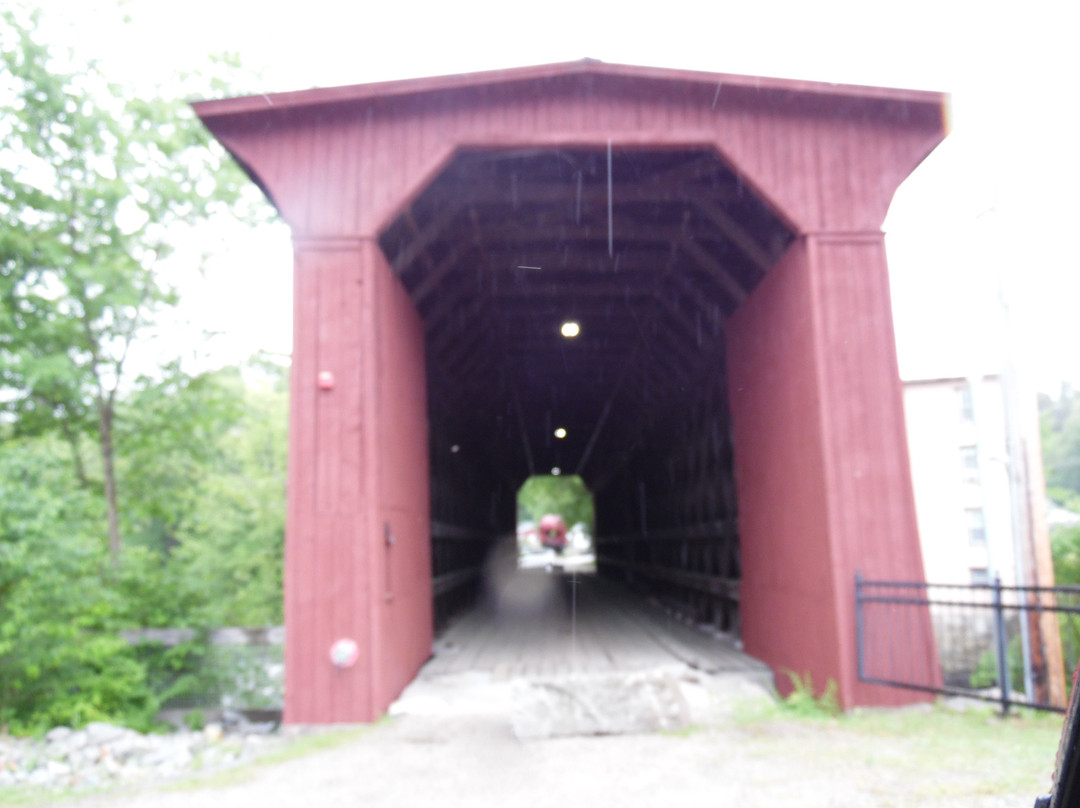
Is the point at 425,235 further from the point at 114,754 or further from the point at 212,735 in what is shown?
the point at 114,754

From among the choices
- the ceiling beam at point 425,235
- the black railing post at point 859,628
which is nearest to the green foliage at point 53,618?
the ceiling beam at point 425,235

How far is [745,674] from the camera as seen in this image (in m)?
7.00

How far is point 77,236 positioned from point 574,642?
835 cm

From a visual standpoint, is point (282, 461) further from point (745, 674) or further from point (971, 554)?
point (971, 554)

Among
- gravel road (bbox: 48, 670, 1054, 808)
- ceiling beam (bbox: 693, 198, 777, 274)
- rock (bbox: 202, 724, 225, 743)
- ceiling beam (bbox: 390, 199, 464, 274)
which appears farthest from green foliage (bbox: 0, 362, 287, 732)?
ceiling beam (bbox: 693, 198, 777, 274)

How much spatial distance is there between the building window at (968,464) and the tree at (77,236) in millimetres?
17891

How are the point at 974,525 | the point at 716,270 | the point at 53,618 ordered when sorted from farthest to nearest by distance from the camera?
the point at 974,525 < the point at 53,618 < the point at 716,270

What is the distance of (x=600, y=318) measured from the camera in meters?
11.0

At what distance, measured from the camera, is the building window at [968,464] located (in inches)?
814

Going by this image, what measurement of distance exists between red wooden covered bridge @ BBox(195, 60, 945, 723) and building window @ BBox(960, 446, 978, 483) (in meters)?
14.9

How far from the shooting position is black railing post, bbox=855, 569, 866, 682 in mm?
5734

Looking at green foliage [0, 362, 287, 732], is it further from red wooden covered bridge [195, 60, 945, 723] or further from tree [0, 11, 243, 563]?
red wooden covered bridge [195, 60, 945, 723]

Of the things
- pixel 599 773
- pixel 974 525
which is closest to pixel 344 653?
pixel 599 773

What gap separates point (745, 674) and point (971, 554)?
614 inches
